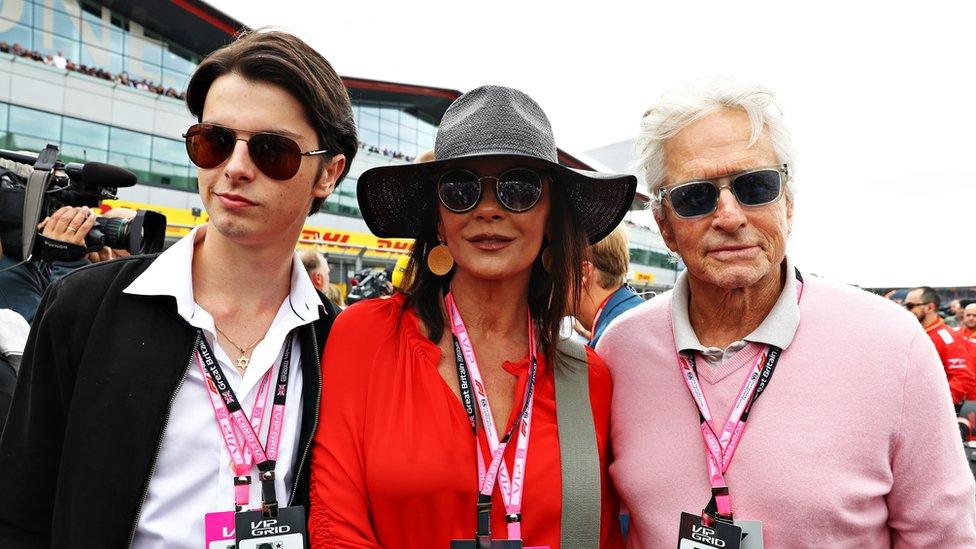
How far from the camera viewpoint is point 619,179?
2.18 m

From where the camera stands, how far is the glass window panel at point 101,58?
24.3 meters

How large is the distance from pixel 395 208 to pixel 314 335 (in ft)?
1.95

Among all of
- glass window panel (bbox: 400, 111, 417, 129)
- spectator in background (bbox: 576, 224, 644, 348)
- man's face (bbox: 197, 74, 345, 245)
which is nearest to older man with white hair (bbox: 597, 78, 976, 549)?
man's face (bbox: 197, 74, 345, 245)

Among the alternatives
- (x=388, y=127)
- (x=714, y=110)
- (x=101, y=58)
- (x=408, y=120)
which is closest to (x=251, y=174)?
(x=714, y=110)

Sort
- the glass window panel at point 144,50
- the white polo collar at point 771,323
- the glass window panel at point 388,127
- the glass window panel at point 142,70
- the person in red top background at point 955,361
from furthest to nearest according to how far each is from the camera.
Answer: the glass window panel at point 388,127 → the glass window panel at point 142,70 → the glass window panel at point 144,50 → the person in red top background at point 955,361 → the white polo collar at point 771,323

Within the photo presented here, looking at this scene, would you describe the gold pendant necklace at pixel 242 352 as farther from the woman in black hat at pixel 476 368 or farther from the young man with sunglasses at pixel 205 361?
the woman in black hat at pixel 476 368

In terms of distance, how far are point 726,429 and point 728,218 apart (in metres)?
0.67

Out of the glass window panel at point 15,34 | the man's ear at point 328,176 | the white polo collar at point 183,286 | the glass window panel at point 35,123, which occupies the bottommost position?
the white polo collar at point 183,286

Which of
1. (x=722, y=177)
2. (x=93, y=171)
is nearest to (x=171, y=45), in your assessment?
(x=93, y=171)

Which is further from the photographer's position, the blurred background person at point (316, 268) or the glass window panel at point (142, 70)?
the glass window panel at point (142, 70)

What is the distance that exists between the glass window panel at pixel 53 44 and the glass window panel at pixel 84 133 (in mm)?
4483

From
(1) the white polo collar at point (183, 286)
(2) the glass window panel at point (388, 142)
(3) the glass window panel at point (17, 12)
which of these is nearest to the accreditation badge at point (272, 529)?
(1) the white polo collar at point (183, 286)

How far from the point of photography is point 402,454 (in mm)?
1740

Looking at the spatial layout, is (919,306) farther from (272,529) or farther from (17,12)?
(17,12)
